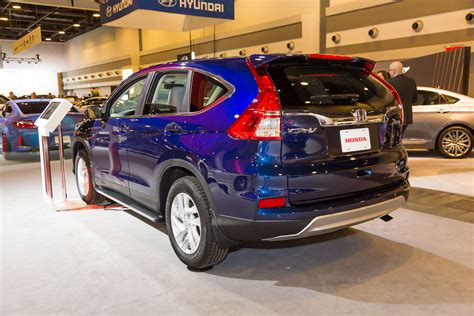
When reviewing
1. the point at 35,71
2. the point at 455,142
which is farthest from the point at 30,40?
the point at 35,71

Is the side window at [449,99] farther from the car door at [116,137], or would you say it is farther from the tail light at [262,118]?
the tail light at [262,118]

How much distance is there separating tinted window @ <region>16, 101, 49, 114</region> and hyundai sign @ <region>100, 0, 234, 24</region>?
9.57ft

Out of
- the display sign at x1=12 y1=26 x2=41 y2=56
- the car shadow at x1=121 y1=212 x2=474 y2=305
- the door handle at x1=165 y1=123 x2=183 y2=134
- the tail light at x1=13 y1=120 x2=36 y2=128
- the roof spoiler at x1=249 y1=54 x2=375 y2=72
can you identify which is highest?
the display sign at x1=12 y1=26 x2=41 y2=56

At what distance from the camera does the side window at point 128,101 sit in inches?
152

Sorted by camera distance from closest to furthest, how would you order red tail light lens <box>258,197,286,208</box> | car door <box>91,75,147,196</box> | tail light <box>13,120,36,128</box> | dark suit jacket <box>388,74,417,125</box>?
red tail light lens <box>258,197,286,208</box>
car door <box>91,75,147,196</box>
dark suit jacket <box>388,74,417,125</box>
tail light <box>13,120,36,128</box>

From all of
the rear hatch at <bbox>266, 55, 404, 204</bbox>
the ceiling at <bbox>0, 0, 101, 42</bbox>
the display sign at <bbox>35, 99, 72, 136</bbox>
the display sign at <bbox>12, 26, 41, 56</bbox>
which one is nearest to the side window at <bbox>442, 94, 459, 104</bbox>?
the rear hatch at <bbox>266, 55, 404, 204</bbox>

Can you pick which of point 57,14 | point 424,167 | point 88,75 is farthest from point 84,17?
point 424,167

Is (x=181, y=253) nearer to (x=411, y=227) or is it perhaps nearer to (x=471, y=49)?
(x=411, y=227)

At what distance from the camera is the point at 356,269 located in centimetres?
309

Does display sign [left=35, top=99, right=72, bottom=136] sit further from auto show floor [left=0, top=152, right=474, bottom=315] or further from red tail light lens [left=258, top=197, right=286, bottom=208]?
red tail light lens [left=258, top=197, right=286, bottom=208]

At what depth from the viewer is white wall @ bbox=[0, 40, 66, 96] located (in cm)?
3519

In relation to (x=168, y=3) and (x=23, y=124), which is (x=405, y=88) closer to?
(x=168, y=3)

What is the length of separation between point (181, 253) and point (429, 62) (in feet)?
28.7

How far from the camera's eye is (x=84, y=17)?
88.4ft
